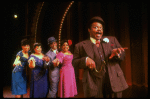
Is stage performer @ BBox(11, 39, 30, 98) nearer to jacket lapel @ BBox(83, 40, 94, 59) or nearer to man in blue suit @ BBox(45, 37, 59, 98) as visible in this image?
man in blue suit @ BBox(45, 37, 59, 98)

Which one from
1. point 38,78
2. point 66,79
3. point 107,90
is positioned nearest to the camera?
point 107,90

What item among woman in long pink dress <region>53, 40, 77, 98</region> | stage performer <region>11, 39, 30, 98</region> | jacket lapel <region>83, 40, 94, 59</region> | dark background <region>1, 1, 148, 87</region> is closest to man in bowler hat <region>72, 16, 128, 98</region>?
jacket lapel <region>83, 40, 94, 59</region>

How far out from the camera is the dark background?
3486 mm

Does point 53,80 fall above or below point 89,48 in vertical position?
below

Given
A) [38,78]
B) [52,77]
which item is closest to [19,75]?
[38,78]

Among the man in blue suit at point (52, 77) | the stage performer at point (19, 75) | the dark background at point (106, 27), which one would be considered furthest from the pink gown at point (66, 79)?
the dark background at point (106, 27)

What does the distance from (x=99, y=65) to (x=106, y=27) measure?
2933 millimetres

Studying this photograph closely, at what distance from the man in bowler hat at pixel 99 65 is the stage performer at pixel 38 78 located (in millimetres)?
1281

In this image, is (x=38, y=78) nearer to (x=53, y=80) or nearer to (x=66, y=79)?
(x=53, y=80)

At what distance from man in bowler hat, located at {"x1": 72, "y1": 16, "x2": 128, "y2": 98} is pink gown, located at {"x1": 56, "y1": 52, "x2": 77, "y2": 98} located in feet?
3.97

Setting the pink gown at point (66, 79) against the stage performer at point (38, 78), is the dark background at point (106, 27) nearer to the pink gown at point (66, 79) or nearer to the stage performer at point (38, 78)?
the stage performer at point (38, 78)

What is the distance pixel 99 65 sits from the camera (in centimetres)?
145

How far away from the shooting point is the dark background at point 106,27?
3.49 metres

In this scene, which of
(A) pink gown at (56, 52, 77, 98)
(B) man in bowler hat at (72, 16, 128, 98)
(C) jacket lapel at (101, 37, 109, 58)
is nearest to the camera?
(B) man in bowler hat at (72, 16, 128, 98)
